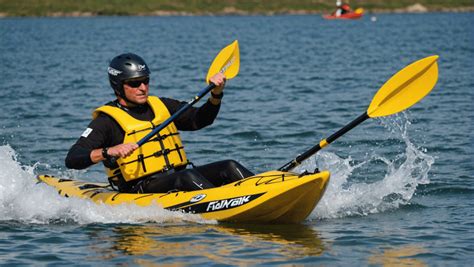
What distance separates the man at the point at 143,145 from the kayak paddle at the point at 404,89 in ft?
2.77

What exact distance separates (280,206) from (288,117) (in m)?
9.22

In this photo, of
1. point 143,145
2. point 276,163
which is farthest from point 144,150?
point 276,163

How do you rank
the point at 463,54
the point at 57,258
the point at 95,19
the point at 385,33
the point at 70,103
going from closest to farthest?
the point at 57,258
the point at 70,103
the point at 463,54
the point at 385,33
the point at 95,19

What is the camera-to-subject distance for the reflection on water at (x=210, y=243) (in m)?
8.03

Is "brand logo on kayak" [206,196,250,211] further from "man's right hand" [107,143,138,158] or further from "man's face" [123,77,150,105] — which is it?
"man's face" [123,77,150,105]

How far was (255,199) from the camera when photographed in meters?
9.07


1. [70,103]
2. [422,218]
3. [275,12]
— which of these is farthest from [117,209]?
[275,12]

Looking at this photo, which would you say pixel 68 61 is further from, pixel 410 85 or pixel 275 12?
pixel 275 12

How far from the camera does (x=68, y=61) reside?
1405 inches

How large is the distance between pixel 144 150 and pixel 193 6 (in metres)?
82.6

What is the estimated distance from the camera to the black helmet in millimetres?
9469

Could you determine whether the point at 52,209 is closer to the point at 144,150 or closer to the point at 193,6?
the point at 144,150

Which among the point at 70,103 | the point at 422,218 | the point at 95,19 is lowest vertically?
the point at 422,218

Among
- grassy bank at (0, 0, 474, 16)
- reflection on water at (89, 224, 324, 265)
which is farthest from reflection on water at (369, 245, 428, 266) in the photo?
grassy bank at (0, 0, 474, 16)
